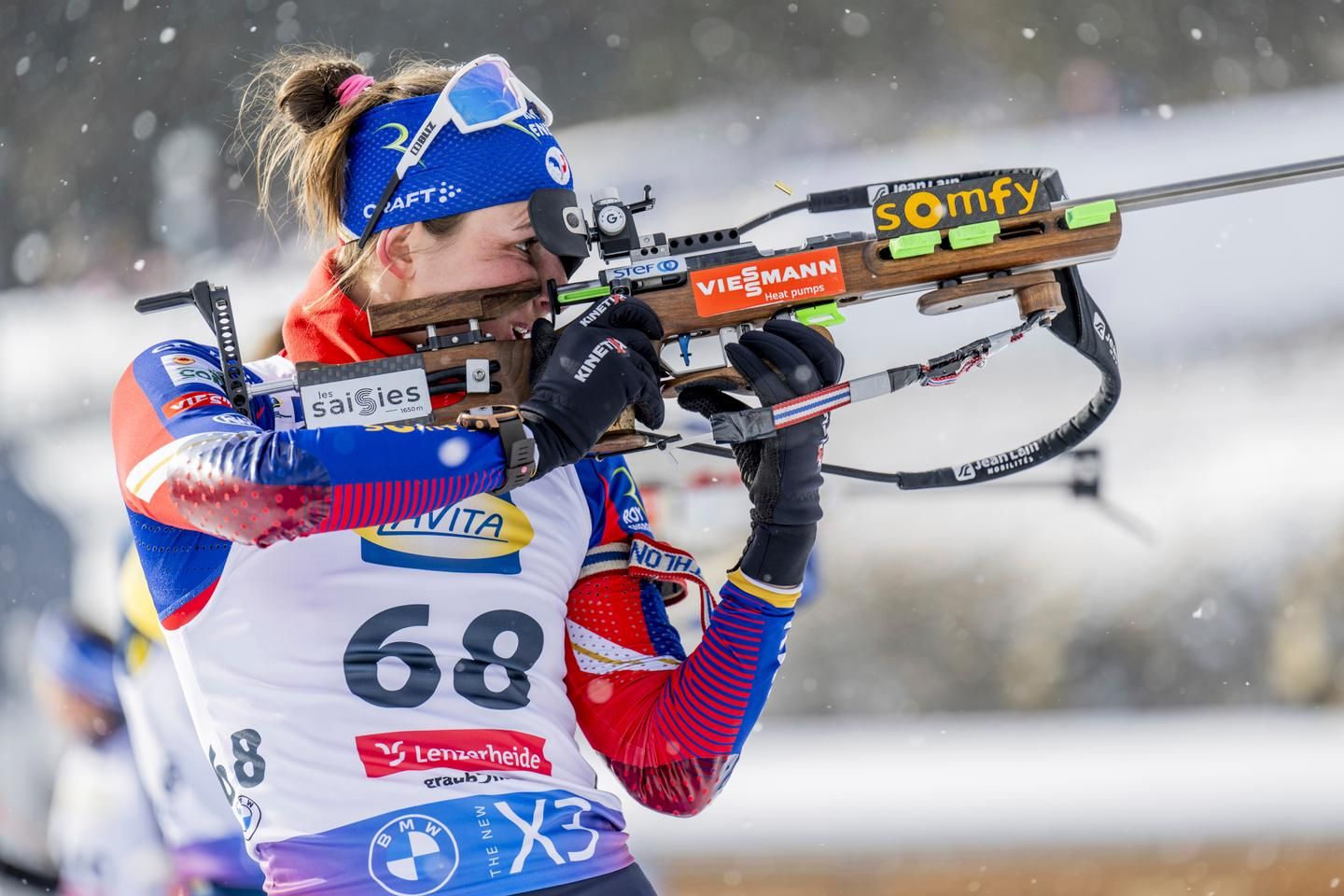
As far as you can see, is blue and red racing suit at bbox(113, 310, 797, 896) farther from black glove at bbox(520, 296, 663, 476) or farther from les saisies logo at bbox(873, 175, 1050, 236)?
les saisies logo at bbox(873, 175, 1050, 236)

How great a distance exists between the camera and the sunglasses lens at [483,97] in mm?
950

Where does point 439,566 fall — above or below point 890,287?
below

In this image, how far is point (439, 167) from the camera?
0.93 meters

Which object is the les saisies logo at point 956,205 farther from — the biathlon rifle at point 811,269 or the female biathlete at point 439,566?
the female biathlete at point 439,566

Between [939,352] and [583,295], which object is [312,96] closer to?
[583,295]

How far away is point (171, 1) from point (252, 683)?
1656mm

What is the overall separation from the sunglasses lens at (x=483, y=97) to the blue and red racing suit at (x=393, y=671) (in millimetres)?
277

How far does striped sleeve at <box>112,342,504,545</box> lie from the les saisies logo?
40 cm

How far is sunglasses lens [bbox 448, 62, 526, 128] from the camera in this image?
3.12ft

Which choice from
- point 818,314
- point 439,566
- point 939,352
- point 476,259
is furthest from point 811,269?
point 939,352

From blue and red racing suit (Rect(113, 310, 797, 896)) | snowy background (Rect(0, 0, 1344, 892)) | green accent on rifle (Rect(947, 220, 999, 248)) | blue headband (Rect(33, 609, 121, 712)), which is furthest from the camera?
snowy background (Rect(0, 0, 1344, 892))

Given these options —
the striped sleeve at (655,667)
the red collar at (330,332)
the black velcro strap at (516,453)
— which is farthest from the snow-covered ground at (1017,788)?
the black velcro strap at (516,453)

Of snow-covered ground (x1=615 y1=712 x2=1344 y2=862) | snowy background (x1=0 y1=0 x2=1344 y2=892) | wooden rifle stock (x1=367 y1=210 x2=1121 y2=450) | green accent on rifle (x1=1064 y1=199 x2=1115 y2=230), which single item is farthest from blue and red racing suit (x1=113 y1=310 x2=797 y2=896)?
snow-covered ground (x1=615 y1=712 x2=1344 y2=862)

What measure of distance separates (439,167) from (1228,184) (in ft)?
2.23
